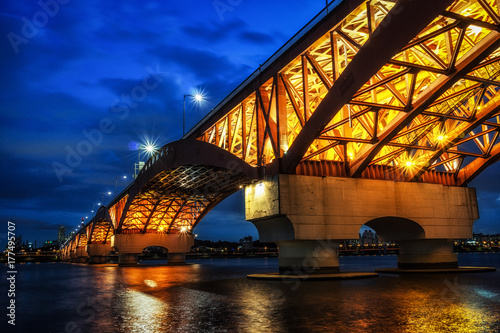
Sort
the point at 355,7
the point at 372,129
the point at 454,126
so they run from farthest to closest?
the point at 454,126 → the point at 372,129 → the point at 355,7

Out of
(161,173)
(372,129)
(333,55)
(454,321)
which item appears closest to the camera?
(454,321)

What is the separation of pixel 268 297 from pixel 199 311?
416cm

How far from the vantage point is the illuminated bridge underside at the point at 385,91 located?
1772 cm

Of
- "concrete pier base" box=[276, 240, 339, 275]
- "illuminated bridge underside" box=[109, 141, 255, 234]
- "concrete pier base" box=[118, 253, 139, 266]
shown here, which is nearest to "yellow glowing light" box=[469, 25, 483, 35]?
"concrete pier base" box=[276, 240, 339, 275]

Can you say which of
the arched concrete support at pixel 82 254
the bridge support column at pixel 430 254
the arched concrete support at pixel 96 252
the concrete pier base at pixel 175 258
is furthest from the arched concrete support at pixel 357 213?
the arched concrete support at pixel 82 254

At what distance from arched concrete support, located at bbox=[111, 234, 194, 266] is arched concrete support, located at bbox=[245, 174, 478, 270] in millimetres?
46999

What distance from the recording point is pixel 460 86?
2772 centimetres

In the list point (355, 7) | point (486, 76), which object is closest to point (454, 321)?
point (355, 7)

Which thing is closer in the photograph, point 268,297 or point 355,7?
point 268,297

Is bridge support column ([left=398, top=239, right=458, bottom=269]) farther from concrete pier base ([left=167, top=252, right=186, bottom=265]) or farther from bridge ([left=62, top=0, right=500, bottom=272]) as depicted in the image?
concrete pier base ([left=167, top=252, right=186, bottom=265])

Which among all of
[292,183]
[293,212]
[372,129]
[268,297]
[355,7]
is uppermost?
[355,7]

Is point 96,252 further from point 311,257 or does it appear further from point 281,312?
point 281,312

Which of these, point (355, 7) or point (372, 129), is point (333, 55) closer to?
point (355, 7)

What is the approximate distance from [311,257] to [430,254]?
9833mm
